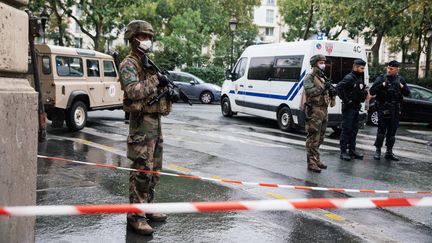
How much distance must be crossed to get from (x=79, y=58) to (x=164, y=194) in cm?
739

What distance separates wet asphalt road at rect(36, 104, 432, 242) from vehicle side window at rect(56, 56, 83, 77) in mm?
1420

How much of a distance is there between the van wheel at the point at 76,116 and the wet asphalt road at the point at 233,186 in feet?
0.89

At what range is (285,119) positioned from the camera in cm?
1383

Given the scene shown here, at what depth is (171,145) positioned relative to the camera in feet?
33.7

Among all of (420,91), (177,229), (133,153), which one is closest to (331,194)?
(177,229)

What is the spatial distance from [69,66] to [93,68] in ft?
3.03

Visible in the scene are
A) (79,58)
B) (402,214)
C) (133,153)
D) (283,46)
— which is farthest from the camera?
(283,46)

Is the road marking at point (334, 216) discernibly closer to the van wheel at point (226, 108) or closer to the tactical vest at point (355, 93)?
the tactical vest at point (355, 93)

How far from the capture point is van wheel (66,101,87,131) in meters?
11.7

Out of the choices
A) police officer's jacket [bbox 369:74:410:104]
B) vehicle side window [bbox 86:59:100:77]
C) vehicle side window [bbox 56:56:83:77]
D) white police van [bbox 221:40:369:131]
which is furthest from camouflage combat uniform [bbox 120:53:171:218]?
vehicle side window [bbox 86:59:100:77]

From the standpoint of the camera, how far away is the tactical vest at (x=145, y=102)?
4.54 m

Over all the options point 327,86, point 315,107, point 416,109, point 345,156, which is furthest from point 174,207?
point 416,109

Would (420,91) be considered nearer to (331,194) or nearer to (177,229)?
(331,194)

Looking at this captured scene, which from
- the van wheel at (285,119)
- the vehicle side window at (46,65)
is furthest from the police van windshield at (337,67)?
the vehicle side window at (46,65)
